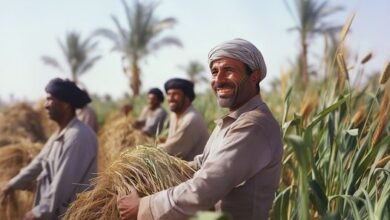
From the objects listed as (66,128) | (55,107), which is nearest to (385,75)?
(66,128)

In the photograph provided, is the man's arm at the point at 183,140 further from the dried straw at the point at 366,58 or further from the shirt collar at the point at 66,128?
the dried straw at the point at 366,58

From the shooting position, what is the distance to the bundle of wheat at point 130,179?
7.34 ft

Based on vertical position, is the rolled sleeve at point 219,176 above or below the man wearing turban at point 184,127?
above

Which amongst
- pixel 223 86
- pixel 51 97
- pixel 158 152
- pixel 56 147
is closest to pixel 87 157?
pixel 56 147

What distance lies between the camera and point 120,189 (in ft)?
7.37

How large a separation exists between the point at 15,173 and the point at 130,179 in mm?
2531

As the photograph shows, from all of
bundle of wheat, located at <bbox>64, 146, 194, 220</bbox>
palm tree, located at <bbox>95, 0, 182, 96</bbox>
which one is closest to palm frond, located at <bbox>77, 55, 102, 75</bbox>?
palm tree, located at <bbox>95, 0, 182, 96</bbox>

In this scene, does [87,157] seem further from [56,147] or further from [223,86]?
[223,86]

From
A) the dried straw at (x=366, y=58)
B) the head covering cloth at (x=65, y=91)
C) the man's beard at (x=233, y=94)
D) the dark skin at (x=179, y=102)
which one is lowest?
the dark skin at (x=179, y=102)

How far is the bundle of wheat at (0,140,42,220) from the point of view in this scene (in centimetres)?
404

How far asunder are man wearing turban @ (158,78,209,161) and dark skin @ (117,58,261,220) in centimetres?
227


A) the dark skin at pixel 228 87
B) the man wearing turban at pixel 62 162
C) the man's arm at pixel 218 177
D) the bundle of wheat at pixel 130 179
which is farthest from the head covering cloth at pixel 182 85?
the man's arm at pixel 218 177

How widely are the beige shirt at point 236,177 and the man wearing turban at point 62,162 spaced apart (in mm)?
1194

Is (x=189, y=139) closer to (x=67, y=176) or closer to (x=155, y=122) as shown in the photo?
(x=67, y=176)
